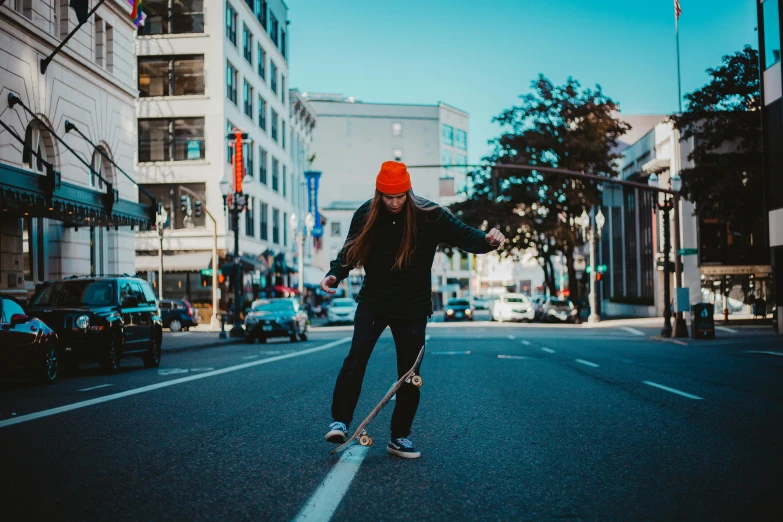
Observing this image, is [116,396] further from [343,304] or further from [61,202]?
[343,304]

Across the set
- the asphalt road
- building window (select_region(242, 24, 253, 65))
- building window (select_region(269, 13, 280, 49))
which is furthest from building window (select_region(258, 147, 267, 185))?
the asphalt road

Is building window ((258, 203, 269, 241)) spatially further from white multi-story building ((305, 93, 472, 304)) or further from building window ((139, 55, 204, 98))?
white multi-story building ((305, 93, 472, 304))

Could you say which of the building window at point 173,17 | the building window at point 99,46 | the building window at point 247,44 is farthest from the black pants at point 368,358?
the building window at point 247,44

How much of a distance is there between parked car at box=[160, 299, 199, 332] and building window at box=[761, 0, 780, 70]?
2605 centimetres

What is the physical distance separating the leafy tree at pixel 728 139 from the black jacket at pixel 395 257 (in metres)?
30.4

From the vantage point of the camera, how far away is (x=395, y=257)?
255 inches

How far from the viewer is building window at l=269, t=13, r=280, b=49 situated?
61.3 m

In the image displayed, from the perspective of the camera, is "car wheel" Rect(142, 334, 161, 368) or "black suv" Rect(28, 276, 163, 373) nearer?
"black suv" Rect(28, 276, 163, 373)

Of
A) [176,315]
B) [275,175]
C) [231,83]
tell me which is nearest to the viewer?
[176,315]

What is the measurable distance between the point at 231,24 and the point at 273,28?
38.8 feet

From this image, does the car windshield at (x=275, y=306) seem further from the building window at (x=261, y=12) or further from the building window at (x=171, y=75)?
the building window at (x=261, y=12)

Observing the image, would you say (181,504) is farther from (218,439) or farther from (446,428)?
(446,428)

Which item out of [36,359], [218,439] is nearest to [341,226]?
[36,359]

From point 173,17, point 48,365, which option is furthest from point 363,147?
point 48,365
